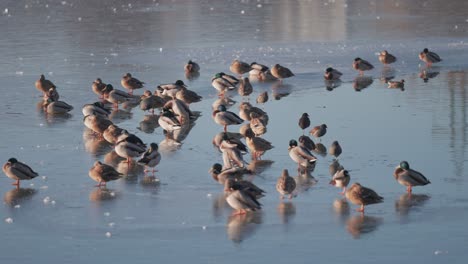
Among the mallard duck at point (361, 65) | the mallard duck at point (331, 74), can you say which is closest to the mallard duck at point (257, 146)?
the mallard duck at point (331, 74)

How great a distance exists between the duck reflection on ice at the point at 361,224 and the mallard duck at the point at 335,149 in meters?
3.05

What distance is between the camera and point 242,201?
13336mm

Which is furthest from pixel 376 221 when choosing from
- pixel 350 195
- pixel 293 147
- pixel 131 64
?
pixel 131 64

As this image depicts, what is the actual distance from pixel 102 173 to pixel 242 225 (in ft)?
8.90

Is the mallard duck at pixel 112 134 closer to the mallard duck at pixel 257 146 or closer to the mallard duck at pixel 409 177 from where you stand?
the mallard duck at pixel 257 146

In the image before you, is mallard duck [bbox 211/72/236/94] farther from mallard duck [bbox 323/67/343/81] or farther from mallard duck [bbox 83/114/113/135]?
mallard duck [bbox 83/114/113/135]

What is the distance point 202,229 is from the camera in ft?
42.4

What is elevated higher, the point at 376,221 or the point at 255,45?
the point at 255,45

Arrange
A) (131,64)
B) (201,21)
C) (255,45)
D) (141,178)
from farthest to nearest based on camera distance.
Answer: (201,21) < (255,45) < (131,64) < (141,178)

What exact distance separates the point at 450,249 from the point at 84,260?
411cm

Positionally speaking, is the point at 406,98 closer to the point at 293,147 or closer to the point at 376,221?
the point at 293,147

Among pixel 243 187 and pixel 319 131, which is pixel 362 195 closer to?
pixel 243 187

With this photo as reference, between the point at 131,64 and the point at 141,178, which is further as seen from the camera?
the point at 131,64

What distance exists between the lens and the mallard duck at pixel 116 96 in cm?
2147
